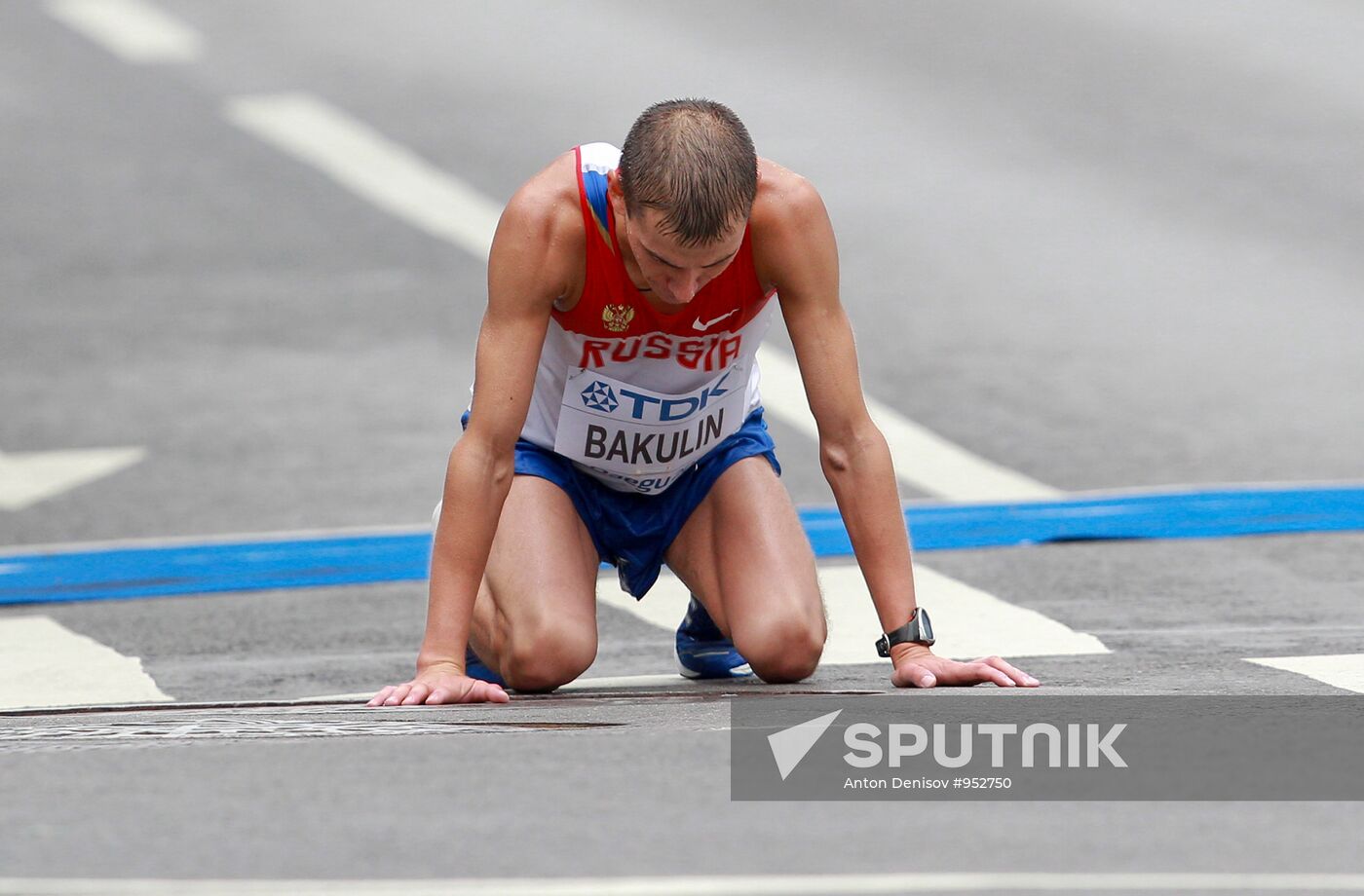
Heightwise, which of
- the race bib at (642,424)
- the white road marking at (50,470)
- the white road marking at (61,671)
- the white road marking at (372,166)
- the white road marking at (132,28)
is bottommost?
the white road marking at (61,671)

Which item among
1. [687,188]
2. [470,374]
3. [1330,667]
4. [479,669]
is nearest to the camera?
[687,188]

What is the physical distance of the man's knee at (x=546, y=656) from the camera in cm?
321

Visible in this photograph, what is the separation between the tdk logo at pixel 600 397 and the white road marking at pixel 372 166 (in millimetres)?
4833

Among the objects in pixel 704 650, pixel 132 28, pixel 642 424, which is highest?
pixel 132 28

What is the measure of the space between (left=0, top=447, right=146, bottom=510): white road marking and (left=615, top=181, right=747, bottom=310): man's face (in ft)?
10.9

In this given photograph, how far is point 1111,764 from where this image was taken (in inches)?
83.0

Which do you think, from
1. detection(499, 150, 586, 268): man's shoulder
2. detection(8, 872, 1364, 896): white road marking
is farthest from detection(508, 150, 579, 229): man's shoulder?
detection(8, 872, 1364, 896): white road marking

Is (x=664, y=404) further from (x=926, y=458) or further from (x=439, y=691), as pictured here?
(x=926, y=458)

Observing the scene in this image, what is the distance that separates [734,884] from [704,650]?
1827mm

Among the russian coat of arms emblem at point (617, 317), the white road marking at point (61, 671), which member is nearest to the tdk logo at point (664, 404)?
the russian coat of arms emblem at point (617, 317)

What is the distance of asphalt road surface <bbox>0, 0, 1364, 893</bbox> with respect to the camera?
1.88 metres

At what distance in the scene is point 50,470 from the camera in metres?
5.79

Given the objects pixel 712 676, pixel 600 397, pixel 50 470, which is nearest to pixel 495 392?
pixel 600 397

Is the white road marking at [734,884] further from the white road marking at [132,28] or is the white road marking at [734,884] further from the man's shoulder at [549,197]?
the white road marking at [132,28]
